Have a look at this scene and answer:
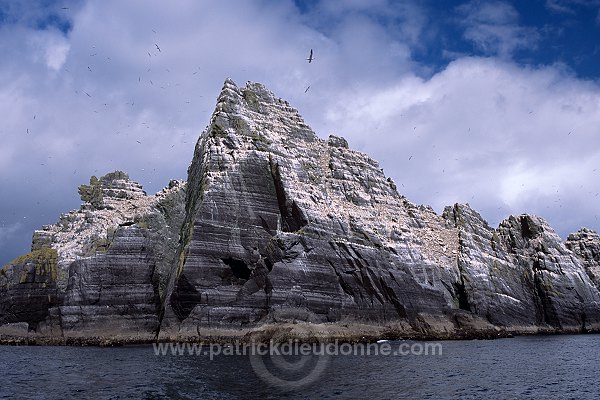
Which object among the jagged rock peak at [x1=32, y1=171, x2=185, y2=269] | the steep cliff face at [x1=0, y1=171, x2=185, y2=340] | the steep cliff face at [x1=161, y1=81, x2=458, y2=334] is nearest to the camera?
the steep cliff face at [x1=161, y1=81, x2=458, y2=334]

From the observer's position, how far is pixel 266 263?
79.4 metres

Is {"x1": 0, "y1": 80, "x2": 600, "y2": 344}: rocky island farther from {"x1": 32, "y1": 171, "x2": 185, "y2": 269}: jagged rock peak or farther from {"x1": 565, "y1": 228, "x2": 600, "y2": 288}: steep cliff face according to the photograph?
{"x1": 565, "y1": 228, "x2": 600, "y2": 288}: steep cliff face

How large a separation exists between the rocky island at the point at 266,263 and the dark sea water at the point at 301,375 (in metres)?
14.3

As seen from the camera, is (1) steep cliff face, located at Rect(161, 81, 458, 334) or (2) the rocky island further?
(2) the rocky island

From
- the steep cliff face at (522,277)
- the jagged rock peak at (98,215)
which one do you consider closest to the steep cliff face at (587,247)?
the steep cliff face at (522,277)

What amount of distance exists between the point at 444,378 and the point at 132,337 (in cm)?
5115

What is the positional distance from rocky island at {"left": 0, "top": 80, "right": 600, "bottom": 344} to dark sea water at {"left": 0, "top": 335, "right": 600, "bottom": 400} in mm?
14320

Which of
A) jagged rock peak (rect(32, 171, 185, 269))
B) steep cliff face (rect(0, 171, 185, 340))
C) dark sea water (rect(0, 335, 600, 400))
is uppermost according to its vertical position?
jagged rock peak (rect(32, 171, 185, 269))

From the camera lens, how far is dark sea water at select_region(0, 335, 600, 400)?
122ft

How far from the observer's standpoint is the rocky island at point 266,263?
76.6 metres

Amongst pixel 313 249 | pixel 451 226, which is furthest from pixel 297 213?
pixel 451 226

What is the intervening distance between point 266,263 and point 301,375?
35297mm

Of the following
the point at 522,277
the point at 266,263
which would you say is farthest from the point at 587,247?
the point at 266,263

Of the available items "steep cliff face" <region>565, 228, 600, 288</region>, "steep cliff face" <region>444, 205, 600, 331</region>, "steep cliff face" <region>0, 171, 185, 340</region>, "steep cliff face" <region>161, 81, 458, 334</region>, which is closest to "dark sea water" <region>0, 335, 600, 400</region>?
"steep cliff face" <region>161, 81, 458, 334</region>
